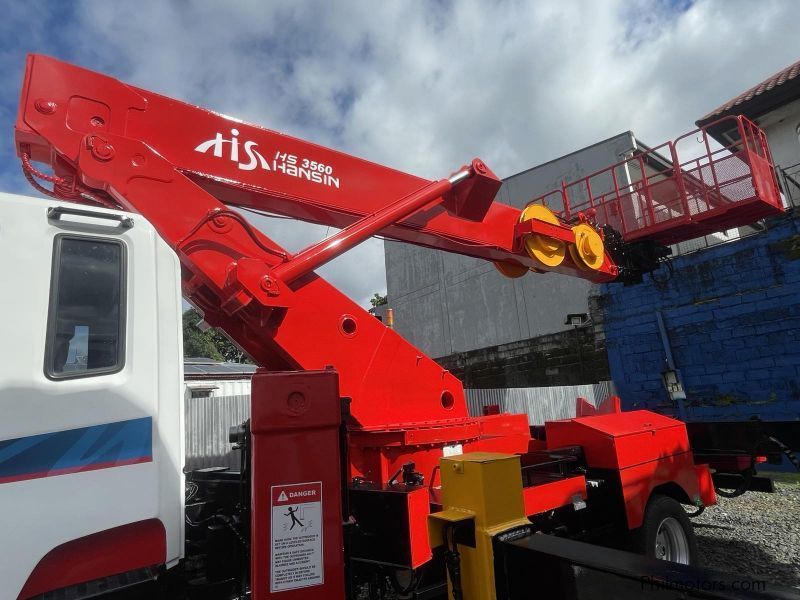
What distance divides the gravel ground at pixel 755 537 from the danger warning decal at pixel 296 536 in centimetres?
407

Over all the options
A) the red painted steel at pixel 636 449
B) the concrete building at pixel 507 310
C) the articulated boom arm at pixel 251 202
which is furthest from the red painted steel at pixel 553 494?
the concrete building at pixel 507 310

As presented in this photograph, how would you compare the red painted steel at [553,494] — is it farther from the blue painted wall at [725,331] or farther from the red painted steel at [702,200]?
the blue painted wall at [725,331]

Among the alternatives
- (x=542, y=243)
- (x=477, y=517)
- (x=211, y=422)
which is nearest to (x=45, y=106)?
(x=477, y=517)

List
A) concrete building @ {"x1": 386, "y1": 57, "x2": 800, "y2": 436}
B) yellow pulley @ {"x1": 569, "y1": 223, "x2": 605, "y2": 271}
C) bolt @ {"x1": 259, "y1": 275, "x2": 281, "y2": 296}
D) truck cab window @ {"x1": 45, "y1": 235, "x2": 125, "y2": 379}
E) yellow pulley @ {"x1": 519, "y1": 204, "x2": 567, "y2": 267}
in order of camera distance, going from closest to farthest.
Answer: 1. truck cab window @ {"x1": 45, "y1": 235, "x2": 125, "y2": 379}
2. bolt @ {"x1": 259, "y1": 275, "x2": 281, "y2": 296}
3. yellow pulley @ {"x1": 519, "y1": 204, "x2": 567, "y2": 267}
4. yellow pulley @ {"x1": 569, "y1": 223, "x2": 605, "y2": 271}
5. concrete building @ {"x1": 386, "y1": 57, "x2": 800, "y2": 436}

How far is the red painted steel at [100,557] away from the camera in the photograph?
187cm

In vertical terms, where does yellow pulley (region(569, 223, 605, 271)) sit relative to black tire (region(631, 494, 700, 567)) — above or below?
above

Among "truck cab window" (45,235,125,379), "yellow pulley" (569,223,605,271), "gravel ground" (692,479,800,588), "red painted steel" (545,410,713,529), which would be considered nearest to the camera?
"truck cab window" (45,235,125,379)

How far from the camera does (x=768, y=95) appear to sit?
591 inches

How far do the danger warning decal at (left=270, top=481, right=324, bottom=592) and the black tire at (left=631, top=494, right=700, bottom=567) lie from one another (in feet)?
9.93

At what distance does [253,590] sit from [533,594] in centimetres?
107

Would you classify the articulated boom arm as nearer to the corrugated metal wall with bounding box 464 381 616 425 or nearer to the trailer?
the trailer

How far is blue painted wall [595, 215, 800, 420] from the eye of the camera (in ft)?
36.7

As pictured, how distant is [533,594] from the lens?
200 centimetres

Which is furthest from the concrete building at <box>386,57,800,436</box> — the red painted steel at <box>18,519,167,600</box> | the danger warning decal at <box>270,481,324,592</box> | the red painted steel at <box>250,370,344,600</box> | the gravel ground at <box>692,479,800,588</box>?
the red painted steel at <box>18,519,167,600</box>
